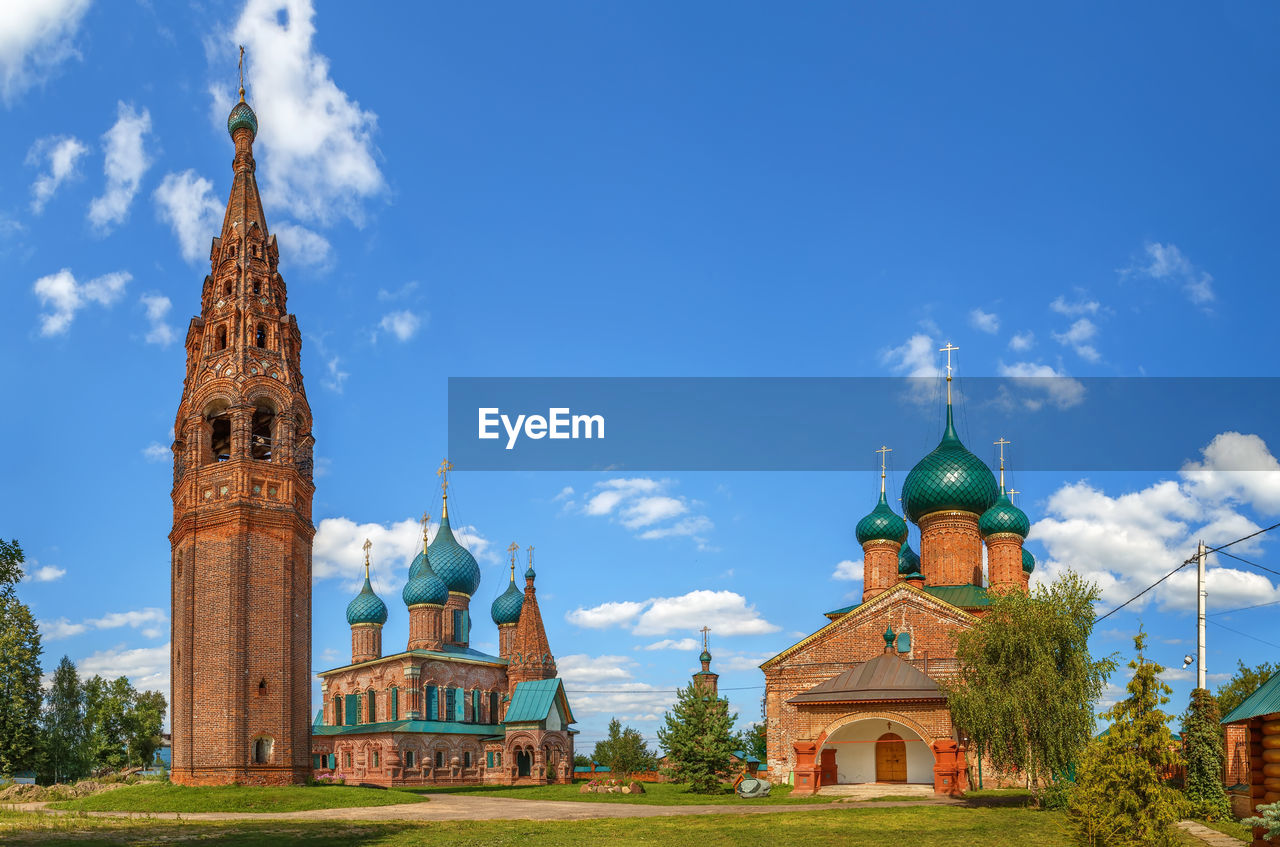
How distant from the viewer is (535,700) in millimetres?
53250

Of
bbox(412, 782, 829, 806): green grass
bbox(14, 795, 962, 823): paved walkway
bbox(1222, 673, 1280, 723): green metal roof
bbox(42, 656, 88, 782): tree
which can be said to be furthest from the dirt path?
bbox(42, 656, 88, 782): tree

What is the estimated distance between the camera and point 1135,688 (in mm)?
16781

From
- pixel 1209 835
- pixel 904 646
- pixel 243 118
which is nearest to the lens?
pixel 1209 835

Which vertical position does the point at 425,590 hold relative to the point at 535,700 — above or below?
above

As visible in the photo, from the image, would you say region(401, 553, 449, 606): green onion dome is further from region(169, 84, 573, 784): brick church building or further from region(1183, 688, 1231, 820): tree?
region(1183, 688, 1231, 820): tree

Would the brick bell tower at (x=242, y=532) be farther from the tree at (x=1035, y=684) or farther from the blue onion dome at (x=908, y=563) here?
the blue onion dome at (x=908, y=563)

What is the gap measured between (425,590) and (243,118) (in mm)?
25834

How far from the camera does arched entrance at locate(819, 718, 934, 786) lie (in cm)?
3453

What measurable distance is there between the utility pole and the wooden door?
11554 millimetres

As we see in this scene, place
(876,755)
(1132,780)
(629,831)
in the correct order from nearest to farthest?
(1132,780) → (629,831) → (876,755)

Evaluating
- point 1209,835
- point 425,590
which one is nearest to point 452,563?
point 425,590

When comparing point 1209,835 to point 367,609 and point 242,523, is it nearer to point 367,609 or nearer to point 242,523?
point 242,523

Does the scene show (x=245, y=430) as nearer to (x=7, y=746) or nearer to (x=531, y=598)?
(x=7, y=746)

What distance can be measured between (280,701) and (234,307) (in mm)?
13378
